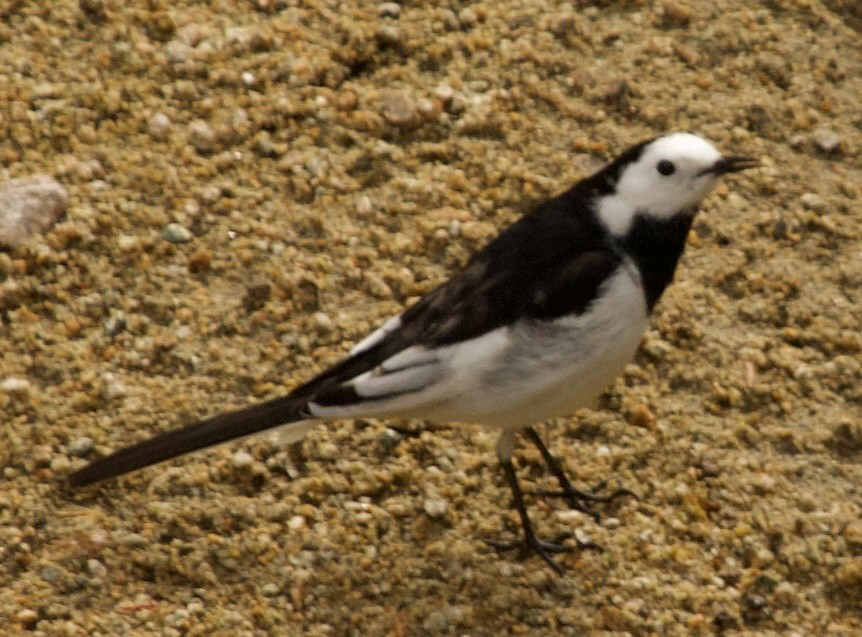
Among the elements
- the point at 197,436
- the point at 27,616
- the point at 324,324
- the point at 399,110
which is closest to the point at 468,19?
the point at 399,110

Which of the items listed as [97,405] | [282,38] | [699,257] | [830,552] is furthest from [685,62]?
[97,405]

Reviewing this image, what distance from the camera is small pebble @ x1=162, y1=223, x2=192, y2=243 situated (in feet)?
16.6

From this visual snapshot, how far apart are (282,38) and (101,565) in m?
2.34

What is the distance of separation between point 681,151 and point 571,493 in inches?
44.8

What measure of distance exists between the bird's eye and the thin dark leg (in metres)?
0.97

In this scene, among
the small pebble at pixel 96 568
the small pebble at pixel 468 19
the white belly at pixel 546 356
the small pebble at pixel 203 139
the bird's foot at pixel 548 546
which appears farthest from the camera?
the small pebble at pixel 468 19

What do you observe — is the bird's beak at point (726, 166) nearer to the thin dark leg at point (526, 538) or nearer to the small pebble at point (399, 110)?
the thin dark leg at point (526, 538)

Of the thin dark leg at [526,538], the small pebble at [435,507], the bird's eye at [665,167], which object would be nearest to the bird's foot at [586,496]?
the thin dark leg at [526,538]

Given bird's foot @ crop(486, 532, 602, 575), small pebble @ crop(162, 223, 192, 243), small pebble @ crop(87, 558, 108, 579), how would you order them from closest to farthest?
small pebble @ crop(87, 558, 108, 579) → bird's foot @ crop(486, 532, 602, 575) → small pebble @ crop(162, 223, 192, 243)

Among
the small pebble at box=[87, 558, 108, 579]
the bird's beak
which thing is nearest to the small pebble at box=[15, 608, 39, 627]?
the small pebble at box=[87, 558, 108, 579]

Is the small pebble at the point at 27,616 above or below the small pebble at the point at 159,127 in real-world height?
below

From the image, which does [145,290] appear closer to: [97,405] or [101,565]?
[97,405]

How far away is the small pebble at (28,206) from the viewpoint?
4957 millimetres

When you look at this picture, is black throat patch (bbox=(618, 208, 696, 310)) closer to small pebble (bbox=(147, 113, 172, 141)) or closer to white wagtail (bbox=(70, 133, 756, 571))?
white wagtail (bbox=(70, 133, 756, 571))
